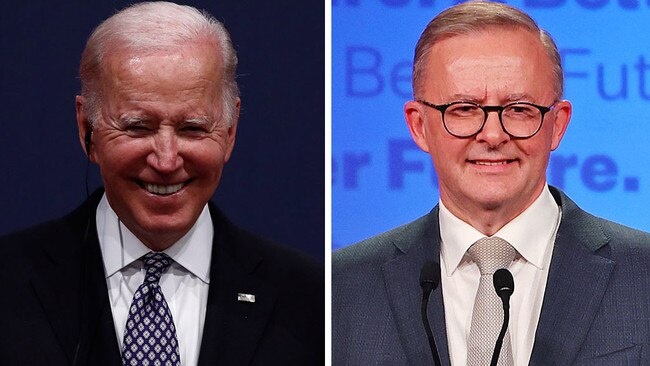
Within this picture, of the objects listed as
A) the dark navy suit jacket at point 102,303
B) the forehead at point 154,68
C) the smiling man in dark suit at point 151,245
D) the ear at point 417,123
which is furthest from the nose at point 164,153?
the ear at point 417,123

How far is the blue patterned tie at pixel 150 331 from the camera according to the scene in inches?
142

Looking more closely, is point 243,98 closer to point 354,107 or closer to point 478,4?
point 354,107

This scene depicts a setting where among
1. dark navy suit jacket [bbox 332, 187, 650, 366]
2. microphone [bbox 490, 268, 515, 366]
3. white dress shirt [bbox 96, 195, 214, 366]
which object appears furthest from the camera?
white dress shirt [bbox 96, 195, 214, 366]

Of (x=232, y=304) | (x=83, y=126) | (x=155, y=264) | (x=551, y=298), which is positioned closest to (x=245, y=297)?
(x=232, y=304)

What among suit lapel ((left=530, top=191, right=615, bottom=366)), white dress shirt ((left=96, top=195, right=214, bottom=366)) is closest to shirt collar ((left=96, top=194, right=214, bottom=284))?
white dress shirt ((left=96, top=195, right=214, bottom=366))

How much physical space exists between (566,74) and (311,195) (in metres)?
0.98

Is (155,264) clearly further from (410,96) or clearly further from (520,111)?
(520,111)

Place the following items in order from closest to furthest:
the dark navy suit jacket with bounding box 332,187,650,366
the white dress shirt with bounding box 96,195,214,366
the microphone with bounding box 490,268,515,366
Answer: the microphone with bounding box 490,268,515,366
the dark navy suit jacket with bounding box 332,187,650,366
the white dress shirt with bounding box 96,195,214,366

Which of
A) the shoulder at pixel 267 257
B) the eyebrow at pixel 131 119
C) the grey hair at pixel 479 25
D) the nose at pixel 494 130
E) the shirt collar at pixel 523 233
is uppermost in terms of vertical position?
the grey hair at pixel 479 25

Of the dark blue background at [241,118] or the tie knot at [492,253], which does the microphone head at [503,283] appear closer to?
the tie knot at [492,253]

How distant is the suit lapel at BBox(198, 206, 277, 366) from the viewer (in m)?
3.69

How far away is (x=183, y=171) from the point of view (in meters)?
3.71

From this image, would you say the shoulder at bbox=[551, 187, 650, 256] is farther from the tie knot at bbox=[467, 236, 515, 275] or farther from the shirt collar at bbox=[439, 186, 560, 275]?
the tie knot at bbox=[467, 236, 515, 275]

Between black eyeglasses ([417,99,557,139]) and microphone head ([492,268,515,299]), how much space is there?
1.58 feet
